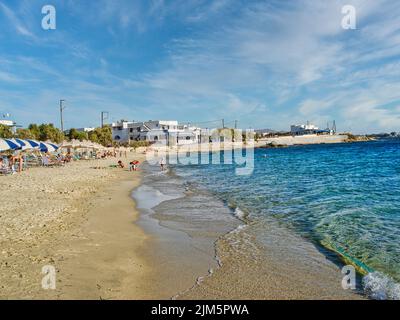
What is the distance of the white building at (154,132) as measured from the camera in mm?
101500

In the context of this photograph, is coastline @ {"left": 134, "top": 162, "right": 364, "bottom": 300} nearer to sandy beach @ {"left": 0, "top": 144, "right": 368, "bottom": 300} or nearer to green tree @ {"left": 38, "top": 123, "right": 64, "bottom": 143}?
sandy beach @ {"left": 0, "top": 144, "right": 368, "bottom": 300}

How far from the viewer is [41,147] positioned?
2911cm

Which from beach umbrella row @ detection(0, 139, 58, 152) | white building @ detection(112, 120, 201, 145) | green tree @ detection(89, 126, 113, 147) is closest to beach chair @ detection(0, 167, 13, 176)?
beach umbrella row @ detection(0, 139, 58, 152)

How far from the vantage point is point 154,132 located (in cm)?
10225

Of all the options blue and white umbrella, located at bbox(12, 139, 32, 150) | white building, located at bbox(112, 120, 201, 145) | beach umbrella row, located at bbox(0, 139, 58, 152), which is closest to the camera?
beach umbrella row, located at bbox(0, 139, 58, 152)

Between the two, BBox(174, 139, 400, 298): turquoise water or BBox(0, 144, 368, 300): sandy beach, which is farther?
BBox(174, 139, 400, 298): turquoise water

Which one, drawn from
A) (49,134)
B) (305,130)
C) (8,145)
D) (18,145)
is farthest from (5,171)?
(305,130)

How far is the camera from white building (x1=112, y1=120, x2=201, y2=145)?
102 metres

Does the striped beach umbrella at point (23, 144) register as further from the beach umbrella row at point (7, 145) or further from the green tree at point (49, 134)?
the green tree at point (49, 134)

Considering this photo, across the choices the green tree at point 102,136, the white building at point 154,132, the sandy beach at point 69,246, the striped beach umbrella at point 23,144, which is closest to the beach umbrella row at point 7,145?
the striped beach umbrella at point 23,144

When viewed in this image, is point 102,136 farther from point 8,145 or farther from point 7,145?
point 7,145

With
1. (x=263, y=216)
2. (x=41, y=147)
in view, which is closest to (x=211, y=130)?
(x=41, y=147)

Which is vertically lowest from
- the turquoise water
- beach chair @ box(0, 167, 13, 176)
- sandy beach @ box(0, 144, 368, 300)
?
the turquoise water
